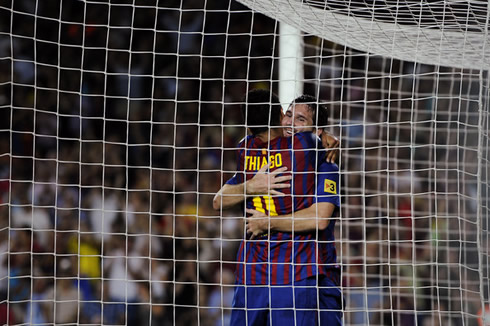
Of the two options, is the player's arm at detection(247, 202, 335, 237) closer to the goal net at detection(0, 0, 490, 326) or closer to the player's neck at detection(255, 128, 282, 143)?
the player's neck at detection(255, 128, 282, 143)

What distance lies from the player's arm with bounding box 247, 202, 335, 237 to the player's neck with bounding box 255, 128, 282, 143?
0.32 m

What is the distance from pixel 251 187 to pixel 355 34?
80cm

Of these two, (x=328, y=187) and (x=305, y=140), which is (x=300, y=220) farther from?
(x=305, y=140)

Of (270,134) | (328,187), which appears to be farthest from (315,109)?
(328,187)

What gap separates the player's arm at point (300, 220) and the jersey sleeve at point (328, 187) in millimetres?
20

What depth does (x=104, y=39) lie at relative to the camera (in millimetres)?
4574

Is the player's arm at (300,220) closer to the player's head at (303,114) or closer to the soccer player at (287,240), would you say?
the soccer player at (287,240)

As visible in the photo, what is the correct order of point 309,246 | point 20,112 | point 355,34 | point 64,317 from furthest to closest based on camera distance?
1. point 20,112
2. point 64,317
3. point 355,34
4. point 309,246

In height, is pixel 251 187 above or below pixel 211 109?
below

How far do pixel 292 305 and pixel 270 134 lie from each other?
0.69m

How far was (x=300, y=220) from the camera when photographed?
274cm

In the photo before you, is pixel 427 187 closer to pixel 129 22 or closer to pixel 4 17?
pixel 129 22

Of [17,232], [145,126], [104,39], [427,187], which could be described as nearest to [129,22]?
[104,39]

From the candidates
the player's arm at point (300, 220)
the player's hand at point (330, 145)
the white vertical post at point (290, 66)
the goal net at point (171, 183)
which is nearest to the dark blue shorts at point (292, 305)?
the player's arm at point (300, 220)
